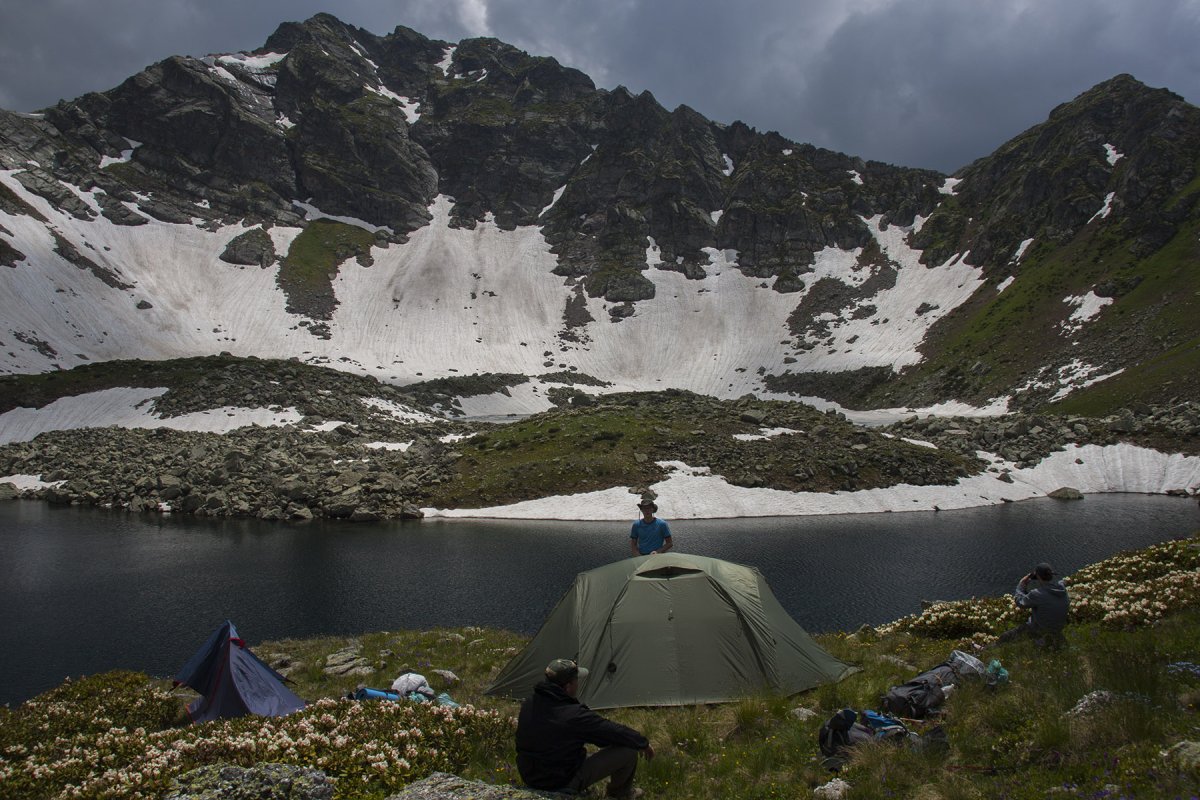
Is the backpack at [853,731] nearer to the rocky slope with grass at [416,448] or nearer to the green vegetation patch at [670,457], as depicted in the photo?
the rocky slope with grass at [416,448]

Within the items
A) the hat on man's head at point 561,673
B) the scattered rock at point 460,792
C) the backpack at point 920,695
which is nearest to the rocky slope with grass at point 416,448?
the backpack at point 920,695

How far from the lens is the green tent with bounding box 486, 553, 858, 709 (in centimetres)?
1462

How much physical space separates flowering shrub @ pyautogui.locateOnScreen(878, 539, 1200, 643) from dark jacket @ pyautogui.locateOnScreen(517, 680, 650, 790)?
12.3 m

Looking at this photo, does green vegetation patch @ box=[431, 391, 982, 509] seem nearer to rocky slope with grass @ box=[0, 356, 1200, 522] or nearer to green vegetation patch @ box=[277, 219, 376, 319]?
rocky slope with grass @ box=[0, 356, 1200, 522]

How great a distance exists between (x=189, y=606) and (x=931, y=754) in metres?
32.3

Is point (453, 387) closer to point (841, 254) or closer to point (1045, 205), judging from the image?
point (841, 254)

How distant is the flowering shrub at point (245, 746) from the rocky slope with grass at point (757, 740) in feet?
0.11

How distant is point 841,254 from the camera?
191 meters

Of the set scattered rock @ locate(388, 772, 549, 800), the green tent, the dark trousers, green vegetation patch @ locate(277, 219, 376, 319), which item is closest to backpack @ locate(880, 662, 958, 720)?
the green tent

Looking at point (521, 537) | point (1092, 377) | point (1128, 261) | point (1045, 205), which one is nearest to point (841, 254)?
point (1045, 205)

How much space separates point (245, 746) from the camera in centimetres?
950

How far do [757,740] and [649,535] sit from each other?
26.1ft

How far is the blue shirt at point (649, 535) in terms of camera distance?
738 inches

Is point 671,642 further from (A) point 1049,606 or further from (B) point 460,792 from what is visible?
(B) point 460,792
